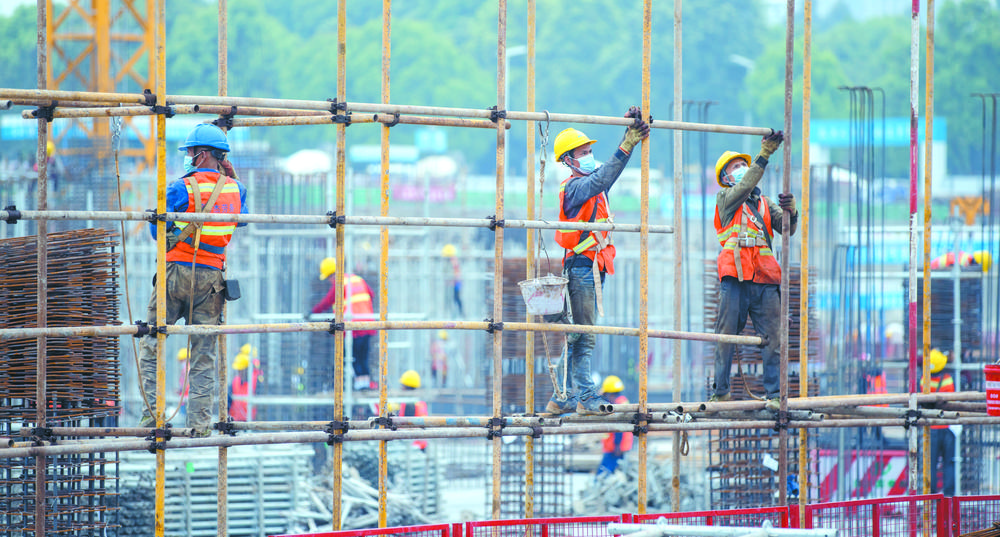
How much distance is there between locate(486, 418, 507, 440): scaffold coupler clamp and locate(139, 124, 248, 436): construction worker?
1828 millimetres

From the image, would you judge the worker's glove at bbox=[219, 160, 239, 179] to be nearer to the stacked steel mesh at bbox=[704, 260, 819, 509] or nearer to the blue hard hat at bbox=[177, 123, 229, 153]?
the blue hard hat at bbox=[177, 123, 229, 153]

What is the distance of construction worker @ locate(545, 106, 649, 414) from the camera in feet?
25.1

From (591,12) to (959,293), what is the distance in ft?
180

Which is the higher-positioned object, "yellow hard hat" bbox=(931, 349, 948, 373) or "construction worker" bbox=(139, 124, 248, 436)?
"construction worker" bbox=(139, 124, 248, 436)

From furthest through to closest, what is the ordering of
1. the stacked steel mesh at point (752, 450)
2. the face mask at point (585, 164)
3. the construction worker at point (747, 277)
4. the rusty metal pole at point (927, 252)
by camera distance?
the stacked steel mesh at point (752, 450)
the construction worker at point (747, 277)
the rusty metal pole at point (927, 252)
the face mask at point (585, 164)

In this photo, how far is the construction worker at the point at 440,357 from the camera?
2378cm

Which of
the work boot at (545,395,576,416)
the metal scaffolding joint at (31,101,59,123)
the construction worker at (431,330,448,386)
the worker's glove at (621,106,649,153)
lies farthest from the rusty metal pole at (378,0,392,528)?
the construction worker at (431,330,448,386)

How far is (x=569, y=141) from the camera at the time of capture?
25.4 feet

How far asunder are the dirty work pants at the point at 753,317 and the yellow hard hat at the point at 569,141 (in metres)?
1.56

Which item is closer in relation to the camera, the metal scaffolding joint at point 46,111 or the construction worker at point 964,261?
the metal scaffolding joint at point 46,111

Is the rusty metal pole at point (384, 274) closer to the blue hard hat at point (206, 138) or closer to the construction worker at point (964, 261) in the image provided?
the blue hard hat at point (206, 138)

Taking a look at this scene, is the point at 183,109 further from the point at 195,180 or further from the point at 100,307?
the point at 100,307

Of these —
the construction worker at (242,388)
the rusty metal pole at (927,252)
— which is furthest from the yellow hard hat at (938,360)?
the construction worker at (242,388)

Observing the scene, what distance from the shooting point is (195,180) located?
22.9ft
